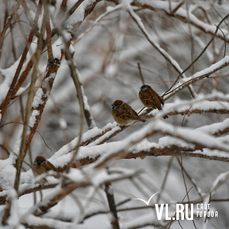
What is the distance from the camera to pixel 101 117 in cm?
485

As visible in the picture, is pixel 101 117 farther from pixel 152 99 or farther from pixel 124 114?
pixel 152 99

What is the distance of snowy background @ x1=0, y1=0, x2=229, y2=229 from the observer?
46.7 inches

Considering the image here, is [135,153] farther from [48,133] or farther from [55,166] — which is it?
[48,133]

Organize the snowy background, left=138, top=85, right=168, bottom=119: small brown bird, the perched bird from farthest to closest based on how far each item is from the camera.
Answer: the perched bird → left=138, top=85, right=168, bottom=119: small brown bird → the snowy background

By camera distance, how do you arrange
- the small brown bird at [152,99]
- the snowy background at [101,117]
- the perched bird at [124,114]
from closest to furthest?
the snowy background at [101,117]
the small brown bird at [152,99]
the perched bird at [124,114]

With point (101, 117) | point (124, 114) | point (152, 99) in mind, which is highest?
point (101, 117)

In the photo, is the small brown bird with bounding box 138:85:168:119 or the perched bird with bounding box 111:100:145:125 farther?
the perched bird with bounding box 111:100:145:125

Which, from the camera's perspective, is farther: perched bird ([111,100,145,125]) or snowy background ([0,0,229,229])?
perched bird ([111,100,145,125])

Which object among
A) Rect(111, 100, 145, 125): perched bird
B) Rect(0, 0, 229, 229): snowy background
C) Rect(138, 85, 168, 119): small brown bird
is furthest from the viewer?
Rect(111, 100, 145, 125): perched bird

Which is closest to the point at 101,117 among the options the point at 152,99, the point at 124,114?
the point at 124,114

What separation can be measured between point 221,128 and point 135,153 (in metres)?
0.60

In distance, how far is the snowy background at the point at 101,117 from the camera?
1.19m

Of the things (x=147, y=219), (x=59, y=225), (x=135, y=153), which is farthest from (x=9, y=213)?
(x=135, y=153)

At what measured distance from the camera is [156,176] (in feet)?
18.3
